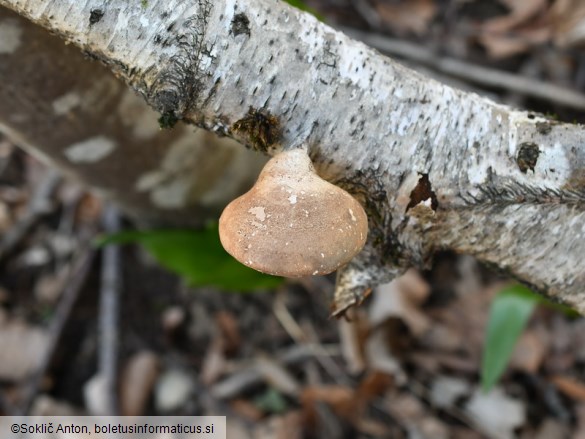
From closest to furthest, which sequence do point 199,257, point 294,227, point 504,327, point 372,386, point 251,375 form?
point 294,227, point 504,327, point 199,257, point 372,386, point 251,375

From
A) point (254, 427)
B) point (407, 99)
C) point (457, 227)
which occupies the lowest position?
point (254, 427)

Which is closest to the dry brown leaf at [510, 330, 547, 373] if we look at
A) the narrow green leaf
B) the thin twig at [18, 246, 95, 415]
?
the narrow green leaf

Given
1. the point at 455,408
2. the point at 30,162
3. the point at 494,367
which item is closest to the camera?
the point at 494,367

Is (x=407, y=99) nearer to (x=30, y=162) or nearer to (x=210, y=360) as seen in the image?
(x=210, y=360)

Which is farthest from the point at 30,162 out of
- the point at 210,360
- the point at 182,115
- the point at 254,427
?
the point at 182,115

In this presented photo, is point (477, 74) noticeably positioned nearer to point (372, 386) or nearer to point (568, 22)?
point (568, 22)

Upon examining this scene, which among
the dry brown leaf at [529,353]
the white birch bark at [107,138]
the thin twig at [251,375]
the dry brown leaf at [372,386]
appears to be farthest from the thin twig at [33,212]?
the dry brown leaf at [529,353]

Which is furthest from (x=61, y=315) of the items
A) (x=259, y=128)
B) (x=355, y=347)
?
(x=259, y=128)

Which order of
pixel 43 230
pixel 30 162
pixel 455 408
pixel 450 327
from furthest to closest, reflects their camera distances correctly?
pixel 30 162, pixel 43 230, pixel 450 327, pixel 455 408

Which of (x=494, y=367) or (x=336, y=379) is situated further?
(x=336, y=379)
